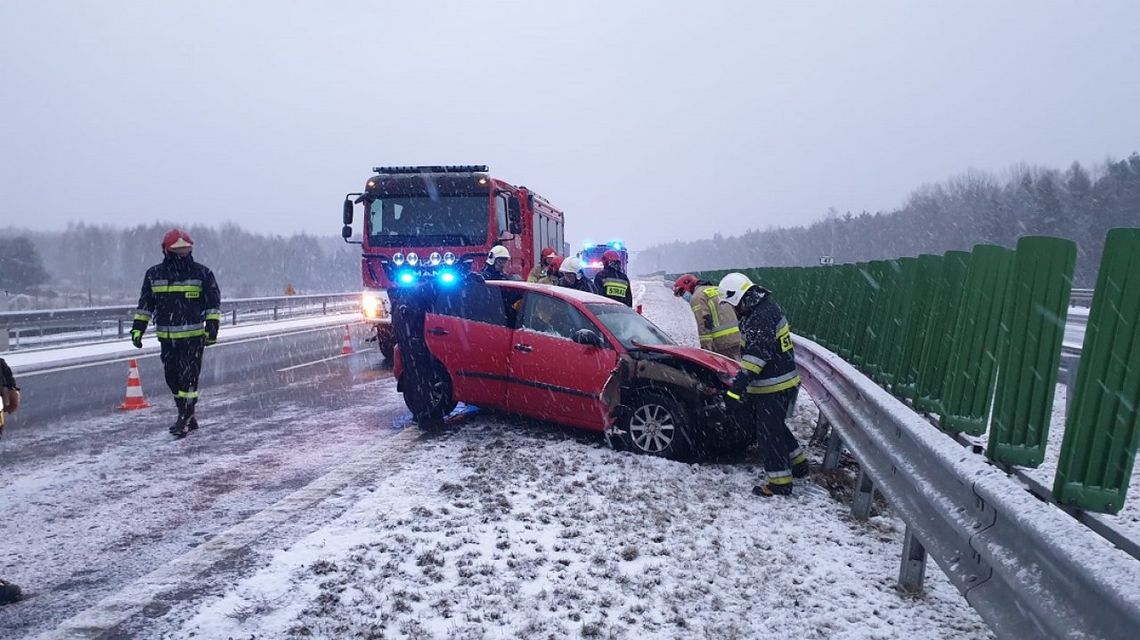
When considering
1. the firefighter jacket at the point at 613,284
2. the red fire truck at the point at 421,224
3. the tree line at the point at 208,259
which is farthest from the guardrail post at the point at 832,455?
the tree line at the point at 208,259

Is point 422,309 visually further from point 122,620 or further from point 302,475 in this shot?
point 122,620

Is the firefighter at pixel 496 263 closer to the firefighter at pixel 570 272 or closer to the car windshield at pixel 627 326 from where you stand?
the firefighter at pixel 570 272

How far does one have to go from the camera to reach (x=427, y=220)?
1402cm

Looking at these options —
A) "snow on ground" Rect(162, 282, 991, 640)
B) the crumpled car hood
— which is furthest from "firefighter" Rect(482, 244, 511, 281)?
"snow on ground" Rect(162, 282, 991, 640)

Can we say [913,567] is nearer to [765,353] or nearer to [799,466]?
[765,353]

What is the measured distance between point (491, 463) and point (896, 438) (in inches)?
137

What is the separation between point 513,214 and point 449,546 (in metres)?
10.4

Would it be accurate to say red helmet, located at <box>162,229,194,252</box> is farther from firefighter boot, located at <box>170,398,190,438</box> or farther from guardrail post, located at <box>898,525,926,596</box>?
guardrail post, located at <box>898,525,926,596</box>

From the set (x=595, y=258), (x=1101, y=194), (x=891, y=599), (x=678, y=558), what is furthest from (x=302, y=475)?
(x=1101, y=194)

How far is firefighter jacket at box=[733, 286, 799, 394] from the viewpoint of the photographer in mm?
6348

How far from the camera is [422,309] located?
8.61 metres

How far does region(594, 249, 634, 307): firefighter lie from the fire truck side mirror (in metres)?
3.42

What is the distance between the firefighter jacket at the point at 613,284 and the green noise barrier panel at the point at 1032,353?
7152 mm

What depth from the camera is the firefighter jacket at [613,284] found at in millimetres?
11102
